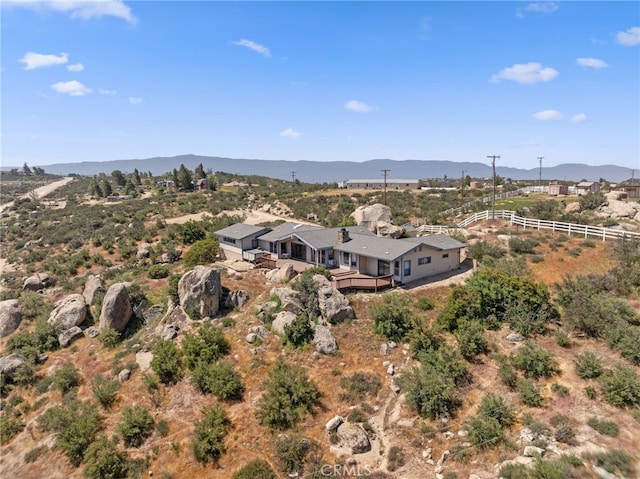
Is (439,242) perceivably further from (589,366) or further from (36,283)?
(36,283)

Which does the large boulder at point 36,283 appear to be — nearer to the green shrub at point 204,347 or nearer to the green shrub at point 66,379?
the green shrub at point 66,379

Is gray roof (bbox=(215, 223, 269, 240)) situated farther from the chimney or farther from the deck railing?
the deck railing

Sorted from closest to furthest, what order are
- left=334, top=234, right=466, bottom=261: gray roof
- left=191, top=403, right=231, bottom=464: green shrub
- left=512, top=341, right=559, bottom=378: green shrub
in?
left=191, top=403, right=231, bottom=464: green shrub → left=512, top=341, right=559, bottom=378: green shrub → left=334, top=234, right=466, bottom=261: gray roof

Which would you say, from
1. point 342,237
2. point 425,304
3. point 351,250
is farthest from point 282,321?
point 342,237

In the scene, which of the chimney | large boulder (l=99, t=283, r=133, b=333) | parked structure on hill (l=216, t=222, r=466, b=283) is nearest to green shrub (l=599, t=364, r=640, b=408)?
parked structure on hill (l=216, t=222, r=466, b=283)

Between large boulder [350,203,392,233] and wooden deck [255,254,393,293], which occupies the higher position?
large boulder [350,203,392,233]

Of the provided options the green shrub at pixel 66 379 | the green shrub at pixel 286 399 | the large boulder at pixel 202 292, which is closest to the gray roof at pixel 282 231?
the large boulder at pixel 202 292
